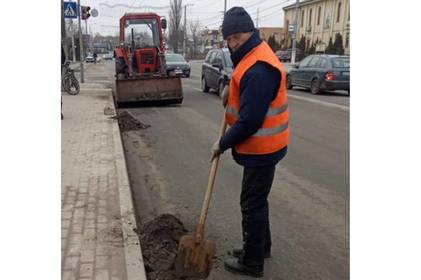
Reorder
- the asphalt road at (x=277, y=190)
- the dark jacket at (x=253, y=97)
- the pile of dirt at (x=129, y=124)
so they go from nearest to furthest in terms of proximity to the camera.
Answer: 1. the dark jacket at (x=253, y=97)
2. the asphalt road at (x=277, y=190)
3. the pile of dirt at (x=129, y=124)

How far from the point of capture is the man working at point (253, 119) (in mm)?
3205

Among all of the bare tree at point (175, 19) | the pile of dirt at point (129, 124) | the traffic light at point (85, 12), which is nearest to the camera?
the pile of dirt at point (129, 124)

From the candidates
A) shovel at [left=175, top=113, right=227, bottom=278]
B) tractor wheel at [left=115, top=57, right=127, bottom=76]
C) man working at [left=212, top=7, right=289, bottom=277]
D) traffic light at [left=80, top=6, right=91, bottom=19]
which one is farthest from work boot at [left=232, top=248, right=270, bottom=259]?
traffic light at [left=80, top=6, right=91, bottom=19]

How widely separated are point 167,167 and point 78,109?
6.22 m

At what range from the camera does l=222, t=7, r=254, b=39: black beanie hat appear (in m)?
3.30

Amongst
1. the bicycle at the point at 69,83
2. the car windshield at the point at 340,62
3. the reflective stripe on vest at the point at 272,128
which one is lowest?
the reflective stripe on vest at the point at 272,128

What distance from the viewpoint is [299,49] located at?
221 ft

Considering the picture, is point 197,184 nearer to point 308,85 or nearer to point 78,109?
point 78,109

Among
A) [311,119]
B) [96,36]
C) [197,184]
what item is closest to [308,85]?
[311,119]

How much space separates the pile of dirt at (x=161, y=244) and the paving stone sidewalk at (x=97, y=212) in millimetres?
127

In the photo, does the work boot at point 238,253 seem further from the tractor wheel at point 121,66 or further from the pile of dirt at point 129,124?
the tractor wheel at point 121,66

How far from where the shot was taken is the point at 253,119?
3.23 m

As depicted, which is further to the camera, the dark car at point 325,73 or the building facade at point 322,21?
the building facade at point 322,21

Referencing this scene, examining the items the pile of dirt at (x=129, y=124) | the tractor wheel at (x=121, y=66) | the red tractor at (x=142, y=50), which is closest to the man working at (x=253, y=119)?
the pile of dirt at (x=129, y=124)
